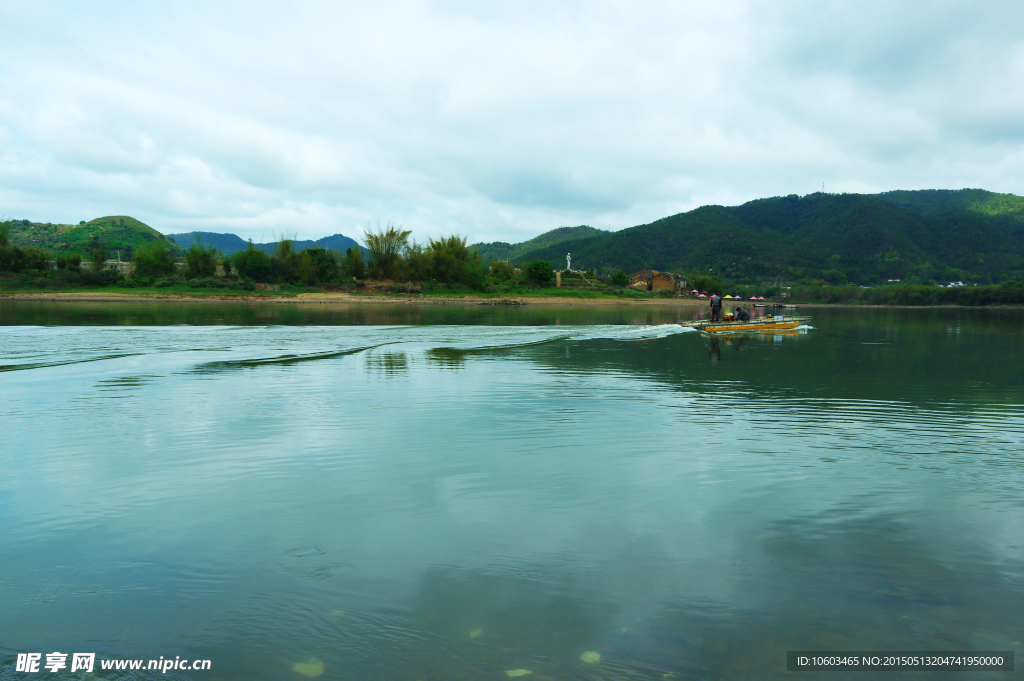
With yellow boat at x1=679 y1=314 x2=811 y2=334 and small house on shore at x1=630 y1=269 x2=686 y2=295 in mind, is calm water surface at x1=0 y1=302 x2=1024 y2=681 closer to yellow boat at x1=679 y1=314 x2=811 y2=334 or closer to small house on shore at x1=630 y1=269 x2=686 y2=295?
yellow boat at x1=679 y1=314 x2=811 y2=334

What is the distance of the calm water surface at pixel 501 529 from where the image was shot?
477cm

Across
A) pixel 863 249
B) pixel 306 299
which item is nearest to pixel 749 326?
pixel 306 299

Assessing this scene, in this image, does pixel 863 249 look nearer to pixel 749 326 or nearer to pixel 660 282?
pixel 660 282

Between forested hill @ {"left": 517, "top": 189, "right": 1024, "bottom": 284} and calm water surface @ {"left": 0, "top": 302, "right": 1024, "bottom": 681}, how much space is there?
162650mm

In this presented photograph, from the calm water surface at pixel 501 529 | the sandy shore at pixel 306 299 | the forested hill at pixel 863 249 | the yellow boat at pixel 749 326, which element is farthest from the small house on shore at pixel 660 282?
the calm water surface at pixel 501 529

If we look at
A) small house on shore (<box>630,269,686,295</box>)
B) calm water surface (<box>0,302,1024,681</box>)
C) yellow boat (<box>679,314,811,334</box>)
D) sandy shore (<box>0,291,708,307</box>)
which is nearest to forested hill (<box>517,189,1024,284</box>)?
small house on shore (<box>630,269,686,295</box>)

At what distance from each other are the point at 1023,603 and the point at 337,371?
1782 cm

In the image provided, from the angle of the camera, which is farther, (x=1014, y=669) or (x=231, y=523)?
(x=231, y=523)

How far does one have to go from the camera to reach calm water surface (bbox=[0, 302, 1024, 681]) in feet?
15.7

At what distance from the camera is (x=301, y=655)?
4574 mm

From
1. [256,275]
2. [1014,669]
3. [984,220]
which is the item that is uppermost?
[984,220]

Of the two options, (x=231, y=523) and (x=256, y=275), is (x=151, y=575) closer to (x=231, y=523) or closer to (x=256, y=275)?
(x=231, y=523)

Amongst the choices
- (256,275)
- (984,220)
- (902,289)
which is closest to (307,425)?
(256,275)

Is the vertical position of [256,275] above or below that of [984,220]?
below
